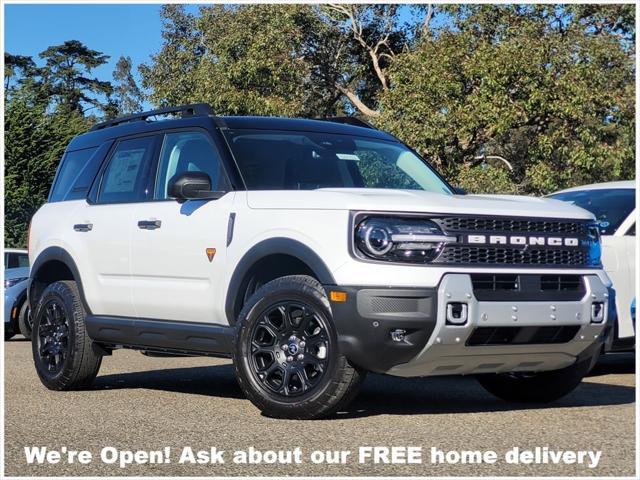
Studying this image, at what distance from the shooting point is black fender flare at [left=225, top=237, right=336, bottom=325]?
658cm

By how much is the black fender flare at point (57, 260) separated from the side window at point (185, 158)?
1.07 meters

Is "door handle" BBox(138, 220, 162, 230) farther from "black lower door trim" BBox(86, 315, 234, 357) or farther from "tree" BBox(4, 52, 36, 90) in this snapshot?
"tree" BBox(4, 52, 36, 90)

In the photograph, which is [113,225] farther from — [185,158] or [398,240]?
[398,240]

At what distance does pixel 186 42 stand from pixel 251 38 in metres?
9.69

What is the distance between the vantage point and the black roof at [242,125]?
7938mm

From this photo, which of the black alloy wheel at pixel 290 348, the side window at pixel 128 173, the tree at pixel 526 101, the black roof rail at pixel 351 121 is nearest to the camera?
the black alloy wheel at pixel 290 348

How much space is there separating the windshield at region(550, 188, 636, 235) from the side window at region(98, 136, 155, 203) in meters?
3.74

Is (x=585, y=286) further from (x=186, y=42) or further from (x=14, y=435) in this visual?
(x=186, y=42)

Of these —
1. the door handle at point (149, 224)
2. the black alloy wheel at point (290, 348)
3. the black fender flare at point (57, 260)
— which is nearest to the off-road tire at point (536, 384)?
the black alloy wheel at point (290, 348)

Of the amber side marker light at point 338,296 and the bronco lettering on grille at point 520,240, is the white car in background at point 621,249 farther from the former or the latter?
the amber side marker light at point 338,296

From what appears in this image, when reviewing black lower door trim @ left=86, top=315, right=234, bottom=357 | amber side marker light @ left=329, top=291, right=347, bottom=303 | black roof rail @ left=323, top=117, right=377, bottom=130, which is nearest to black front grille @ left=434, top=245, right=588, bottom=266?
amber side marker light @ left=329, top=291, right=347, bottom=303

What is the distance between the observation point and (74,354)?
340 inches

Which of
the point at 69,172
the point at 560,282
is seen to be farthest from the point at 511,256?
the point at 69,172

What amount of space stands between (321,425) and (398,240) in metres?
1.12
